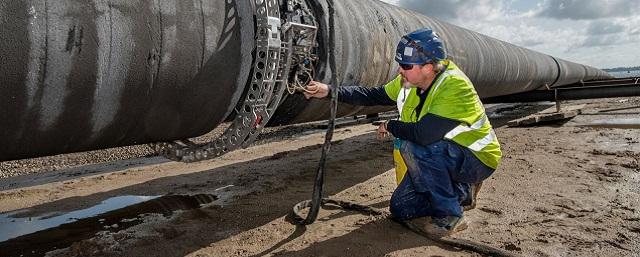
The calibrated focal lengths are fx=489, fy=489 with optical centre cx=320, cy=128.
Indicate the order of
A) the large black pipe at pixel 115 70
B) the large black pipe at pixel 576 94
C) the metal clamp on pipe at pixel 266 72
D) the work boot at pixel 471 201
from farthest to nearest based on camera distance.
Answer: the large black pipe at pixel 576 94 < the work boot at pixel 471 201 < the metal clamp on pipe at pixel 266 72 < the large black pipe at pixel 115 70

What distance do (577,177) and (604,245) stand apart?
1952mm

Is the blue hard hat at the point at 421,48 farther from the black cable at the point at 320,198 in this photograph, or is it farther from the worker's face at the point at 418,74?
the black cable at the point at 320,198

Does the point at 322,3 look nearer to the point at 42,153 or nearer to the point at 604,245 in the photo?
the point at 42,153

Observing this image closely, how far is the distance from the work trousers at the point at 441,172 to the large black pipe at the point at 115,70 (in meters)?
1.37

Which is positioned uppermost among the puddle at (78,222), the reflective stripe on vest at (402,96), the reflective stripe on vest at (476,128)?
the reflective stripe on vest at (402,96)

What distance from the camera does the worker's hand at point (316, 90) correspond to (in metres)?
2.94

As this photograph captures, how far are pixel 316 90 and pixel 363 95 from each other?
515 millimetres

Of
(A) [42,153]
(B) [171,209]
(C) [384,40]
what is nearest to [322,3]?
(C) [384,40]

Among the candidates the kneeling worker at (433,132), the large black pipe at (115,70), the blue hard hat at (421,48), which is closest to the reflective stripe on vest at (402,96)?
the kneeling worker at (433,132)

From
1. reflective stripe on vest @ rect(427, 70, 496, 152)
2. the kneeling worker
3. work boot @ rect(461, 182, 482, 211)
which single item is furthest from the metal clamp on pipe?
work boot @ rect(461, 182, 482, 211)

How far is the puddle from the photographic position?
3123 millimetres

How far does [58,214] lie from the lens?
3.87m

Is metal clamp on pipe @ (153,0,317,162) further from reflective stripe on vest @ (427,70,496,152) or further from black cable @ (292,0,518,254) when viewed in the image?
reflective stripe on vest @ (427,70,496,152)

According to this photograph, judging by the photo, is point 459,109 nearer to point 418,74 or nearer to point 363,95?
point 418,74
